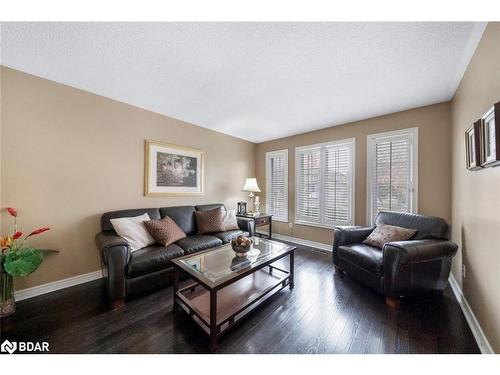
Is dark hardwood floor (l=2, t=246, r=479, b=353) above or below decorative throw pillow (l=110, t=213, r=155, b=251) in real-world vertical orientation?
below

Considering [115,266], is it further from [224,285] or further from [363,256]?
[363,256]

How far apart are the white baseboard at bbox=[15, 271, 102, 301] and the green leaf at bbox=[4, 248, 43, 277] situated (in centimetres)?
58

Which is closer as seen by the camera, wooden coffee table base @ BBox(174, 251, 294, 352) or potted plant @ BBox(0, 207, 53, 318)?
wooden coffee table base @ BBox(174, 251, 294, 352)

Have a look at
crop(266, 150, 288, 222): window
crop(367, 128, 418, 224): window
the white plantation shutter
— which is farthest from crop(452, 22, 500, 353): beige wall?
crop(266, 150, 288, 222): window

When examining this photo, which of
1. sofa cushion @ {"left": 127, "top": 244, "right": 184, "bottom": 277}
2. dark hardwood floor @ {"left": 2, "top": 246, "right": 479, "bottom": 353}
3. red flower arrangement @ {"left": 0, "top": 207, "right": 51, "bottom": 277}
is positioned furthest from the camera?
sofa cushion @ {"left": 127, "top": 244, "right": 184, "bottom": 277}

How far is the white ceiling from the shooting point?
134 centimetres

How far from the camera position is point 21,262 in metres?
1.55

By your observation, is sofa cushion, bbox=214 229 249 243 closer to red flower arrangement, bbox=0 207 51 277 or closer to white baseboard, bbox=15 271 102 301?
white baseboard, bbox=15 271 102 301

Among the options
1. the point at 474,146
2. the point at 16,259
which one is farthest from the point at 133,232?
the point at 474,146

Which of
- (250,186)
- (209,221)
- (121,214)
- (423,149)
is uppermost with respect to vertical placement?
(423,149)

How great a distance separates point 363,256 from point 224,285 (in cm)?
158

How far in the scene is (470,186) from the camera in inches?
65.9
